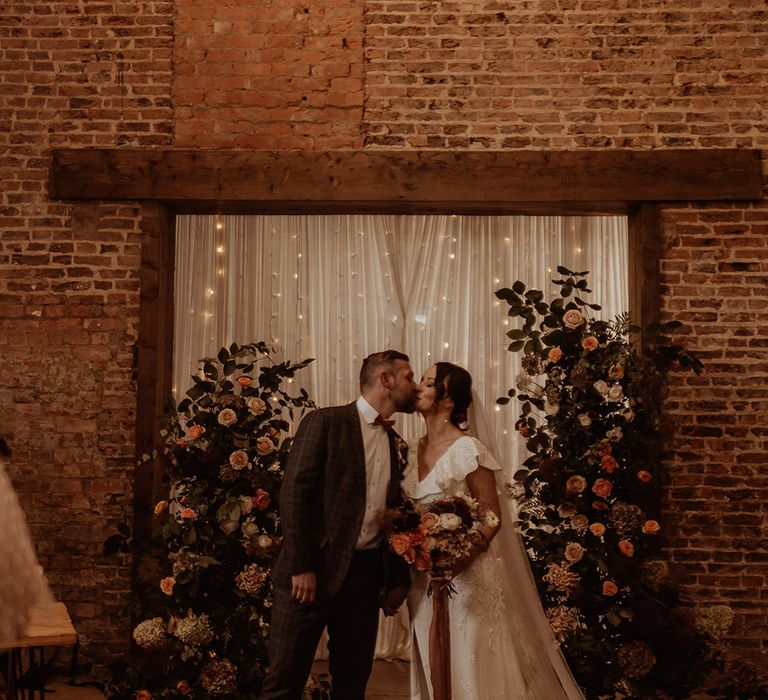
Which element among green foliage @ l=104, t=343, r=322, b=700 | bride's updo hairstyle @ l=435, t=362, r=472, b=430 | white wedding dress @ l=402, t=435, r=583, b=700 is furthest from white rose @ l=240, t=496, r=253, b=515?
bride's updo hairstyle @ l=435, t=362, r=472, b=430

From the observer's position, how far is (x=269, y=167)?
5.65 m

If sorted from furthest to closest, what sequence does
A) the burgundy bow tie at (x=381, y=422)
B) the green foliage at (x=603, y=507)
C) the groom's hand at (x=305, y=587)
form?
the green foliage at (x=603, y=507)
the burgundy bow tie at (x=381, y=422)
the groom's hand at (x=305, y=587)

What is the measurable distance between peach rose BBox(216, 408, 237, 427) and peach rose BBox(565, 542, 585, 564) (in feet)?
6.17

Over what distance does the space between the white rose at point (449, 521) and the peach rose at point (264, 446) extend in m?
1.19

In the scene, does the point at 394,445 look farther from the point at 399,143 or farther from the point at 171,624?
the point at 399,143

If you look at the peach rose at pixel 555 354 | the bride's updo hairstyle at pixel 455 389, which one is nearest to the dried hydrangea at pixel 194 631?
the bride's updo hairstyle at pixel 455 389

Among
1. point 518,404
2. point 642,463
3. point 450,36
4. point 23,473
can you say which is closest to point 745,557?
point 642,463

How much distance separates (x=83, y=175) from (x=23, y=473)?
6.14ft

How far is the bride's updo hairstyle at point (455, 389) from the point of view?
439 centimetres

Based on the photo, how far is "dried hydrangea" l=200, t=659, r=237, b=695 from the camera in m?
4.52

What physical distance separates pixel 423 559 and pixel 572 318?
5.75ft

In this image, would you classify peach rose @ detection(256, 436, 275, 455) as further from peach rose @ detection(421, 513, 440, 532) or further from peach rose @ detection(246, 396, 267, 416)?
peach rose @ detection(421, 513, 440, 532)

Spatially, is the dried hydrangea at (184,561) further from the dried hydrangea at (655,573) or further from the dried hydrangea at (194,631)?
the dried hydrangea at (655,573)

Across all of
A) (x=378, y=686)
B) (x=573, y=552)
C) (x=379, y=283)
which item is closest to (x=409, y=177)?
(x=379, y=283)
